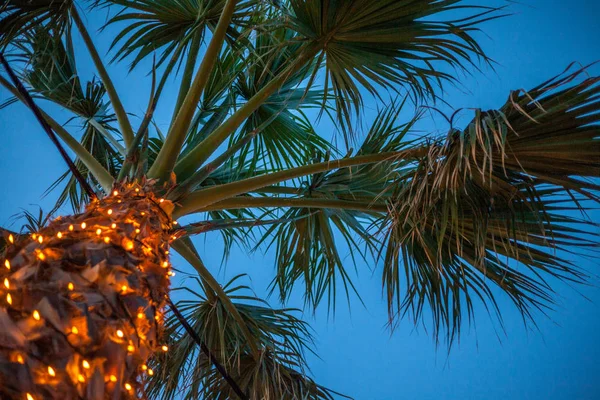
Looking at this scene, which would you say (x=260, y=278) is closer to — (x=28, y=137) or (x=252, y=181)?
(x=28, y=137)

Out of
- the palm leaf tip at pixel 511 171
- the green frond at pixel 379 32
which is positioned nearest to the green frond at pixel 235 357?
the palm leaf tip at pixel 511 171

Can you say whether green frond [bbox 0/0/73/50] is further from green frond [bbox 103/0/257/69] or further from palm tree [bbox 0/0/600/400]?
green frond [bbox 103/0/257/69]

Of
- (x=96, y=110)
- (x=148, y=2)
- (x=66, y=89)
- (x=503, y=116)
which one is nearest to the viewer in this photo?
(x=503, y=116)

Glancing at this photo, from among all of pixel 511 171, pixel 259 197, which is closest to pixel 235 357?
pixel 259 197

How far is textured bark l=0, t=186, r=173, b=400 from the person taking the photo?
883 mm

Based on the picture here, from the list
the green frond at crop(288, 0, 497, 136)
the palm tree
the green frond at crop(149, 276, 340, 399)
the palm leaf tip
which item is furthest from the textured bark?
the green frond at crop(149, 276, 340, 399)

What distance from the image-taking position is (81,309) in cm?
96

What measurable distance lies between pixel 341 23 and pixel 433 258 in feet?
3.11

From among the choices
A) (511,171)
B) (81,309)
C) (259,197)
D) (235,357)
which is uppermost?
(259,197)

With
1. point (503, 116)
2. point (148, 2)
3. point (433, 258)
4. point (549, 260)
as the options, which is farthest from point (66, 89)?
point (549, 260)

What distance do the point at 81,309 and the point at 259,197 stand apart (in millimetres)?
1150

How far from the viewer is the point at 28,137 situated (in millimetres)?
6535

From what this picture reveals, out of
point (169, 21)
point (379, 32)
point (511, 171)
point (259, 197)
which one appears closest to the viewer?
point (511, 171)

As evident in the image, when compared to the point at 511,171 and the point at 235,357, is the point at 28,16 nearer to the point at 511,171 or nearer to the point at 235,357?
the point at 235,357
